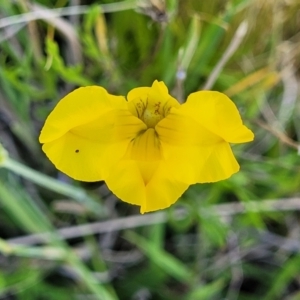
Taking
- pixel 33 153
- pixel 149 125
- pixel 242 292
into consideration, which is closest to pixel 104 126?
pixel 149 125

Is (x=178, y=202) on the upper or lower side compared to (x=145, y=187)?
lower

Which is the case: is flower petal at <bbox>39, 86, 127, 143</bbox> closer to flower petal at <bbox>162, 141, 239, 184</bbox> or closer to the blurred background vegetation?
flower petal at <bbox>162, 141, 239, 184</bbox>

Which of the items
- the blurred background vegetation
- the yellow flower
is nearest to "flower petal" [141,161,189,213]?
the yellow flower

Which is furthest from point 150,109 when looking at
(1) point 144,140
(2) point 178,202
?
(2) point 178,202

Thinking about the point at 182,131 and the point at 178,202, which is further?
the point at 178,202

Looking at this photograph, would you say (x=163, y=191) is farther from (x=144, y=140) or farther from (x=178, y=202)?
(x=178, y=202)

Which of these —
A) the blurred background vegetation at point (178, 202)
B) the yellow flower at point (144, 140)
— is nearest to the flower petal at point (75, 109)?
the yellow flower at point (144, 140)

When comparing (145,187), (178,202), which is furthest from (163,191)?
(178,202)

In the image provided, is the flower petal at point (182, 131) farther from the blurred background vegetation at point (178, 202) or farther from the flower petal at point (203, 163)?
the blurred background vegetation at point (178, 202)
